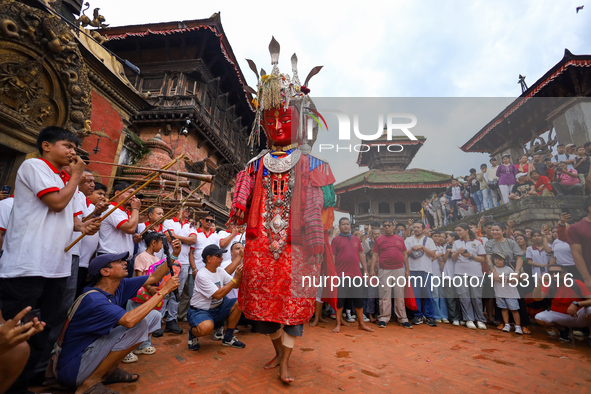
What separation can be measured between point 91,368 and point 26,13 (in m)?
6.14

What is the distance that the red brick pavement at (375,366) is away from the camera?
7.84 feet

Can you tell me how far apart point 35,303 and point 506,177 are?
8.11 meters

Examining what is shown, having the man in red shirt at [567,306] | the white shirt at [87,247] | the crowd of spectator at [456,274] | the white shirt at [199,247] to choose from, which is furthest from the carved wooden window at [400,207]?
the white shirt at [87,247]

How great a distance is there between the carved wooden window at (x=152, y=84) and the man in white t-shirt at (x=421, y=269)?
14969 mm

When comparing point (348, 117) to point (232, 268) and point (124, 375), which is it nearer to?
point (232, 268)

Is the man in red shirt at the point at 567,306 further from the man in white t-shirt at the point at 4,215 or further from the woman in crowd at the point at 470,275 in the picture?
the man in white t-shirt at the point at 4,215

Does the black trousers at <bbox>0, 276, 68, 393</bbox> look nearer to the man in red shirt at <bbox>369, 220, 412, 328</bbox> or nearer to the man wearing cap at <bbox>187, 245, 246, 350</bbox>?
the man wearing cap at <bbox>187, 245, 246, 350</bbox>

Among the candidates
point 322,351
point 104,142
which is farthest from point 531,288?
point 104,142

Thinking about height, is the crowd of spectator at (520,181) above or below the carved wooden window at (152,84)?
below

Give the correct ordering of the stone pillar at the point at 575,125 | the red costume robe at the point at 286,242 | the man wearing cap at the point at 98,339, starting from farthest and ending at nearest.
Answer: the stone pillar at the point at 575,125 < the red costume robe at the point at 286,242 < the man wearing cap at the point at 98,339

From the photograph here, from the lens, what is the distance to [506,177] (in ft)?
19.2

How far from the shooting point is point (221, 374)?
8.59 ft

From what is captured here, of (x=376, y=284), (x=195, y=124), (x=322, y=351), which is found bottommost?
(x=322, y=351)

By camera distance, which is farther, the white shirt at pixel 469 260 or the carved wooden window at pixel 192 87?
the carved wooden window at pixel 192 87
